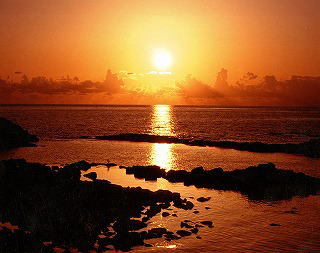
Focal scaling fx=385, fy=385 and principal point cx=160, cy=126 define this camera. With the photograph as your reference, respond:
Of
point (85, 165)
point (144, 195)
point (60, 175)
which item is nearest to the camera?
point (144, 195)

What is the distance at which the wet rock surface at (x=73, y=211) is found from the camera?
85.6 ft

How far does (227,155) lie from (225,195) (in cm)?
3776

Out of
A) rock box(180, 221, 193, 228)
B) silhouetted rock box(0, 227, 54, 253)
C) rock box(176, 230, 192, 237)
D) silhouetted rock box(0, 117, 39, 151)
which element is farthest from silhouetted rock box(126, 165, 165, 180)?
silhouetted rock box(0, 117, 39, 151)

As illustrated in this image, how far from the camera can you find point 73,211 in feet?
103

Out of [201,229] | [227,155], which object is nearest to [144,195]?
[201,229]

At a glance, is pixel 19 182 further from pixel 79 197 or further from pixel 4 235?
pixel 4 235

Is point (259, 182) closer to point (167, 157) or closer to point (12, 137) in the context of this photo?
point (167, 157)

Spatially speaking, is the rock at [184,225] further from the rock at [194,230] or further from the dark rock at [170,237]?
the dark rock at [170,237]

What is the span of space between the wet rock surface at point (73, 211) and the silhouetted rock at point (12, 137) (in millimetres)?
50373

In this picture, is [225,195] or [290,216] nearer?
[290,216]

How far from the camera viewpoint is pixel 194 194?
139ft

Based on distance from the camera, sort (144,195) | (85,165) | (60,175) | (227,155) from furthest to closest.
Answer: (227,155) → (85,165) → (60,175) → (144,195)

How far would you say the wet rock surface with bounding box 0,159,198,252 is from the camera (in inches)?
1027

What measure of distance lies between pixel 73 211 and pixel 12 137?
7001 cm
